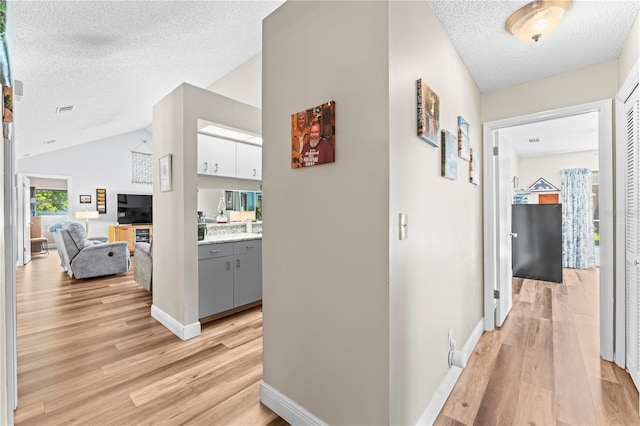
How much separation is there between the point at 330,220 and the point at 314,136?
1.45 ft

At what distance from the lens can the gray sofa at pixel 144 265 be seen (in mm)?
3817

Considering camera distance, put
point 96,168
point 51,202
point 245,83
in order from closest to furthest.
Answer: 1. point 245,83
2. point 96,168
3. point 51,202

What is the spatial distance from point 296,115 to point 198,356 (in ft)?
6.63

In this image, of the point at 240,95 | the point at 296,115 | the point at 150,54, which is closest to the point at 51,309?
the point at 150,54

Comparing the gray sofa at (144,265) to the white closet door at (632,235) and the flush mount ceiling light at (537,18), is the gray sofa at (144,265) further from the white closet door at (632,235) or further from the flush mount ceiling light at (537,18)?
the white closet door at (632,235)

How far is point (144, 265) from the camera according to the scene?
3941mm

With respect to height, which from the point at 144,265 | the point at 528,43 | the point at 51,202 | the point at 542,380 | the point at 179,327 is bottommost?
the point at 542,380

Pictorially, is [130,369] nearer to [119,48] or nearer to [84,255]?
[119,48]

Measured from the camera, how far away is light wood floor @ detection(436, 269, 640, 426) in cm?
169

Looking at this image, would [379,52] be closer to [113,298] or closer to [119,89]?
[119,89]

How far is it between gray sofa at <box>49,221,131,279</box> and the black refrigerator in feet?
22.1

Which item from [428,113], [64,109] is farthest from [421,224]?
[64,109]

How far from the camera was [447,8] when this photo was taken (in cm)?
169

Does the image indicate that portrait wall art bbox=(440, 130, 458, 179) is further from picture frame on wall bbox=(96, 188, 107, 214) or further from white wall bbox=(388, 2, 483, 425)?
picture frame on wall bbox=(96, 188, 107, 214)
